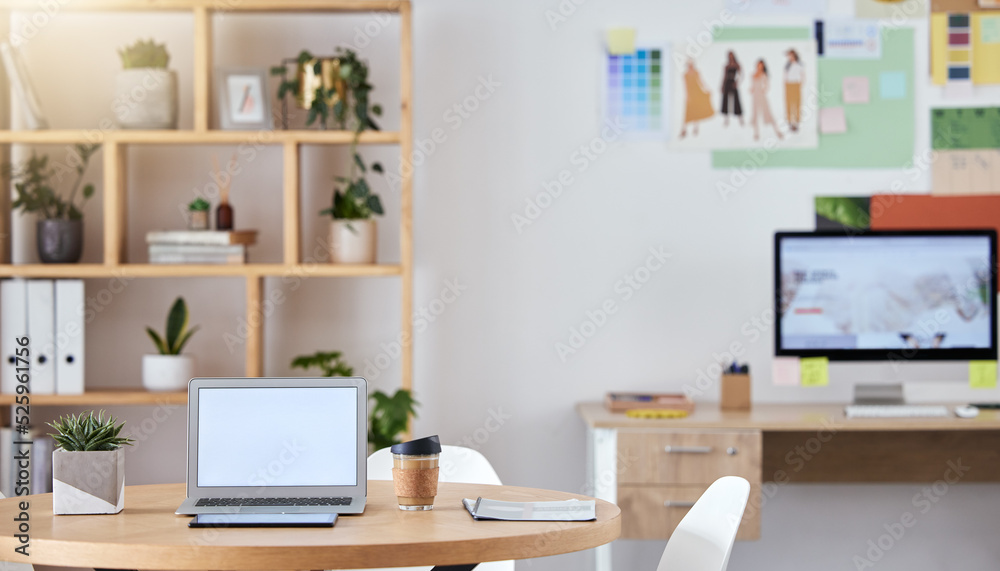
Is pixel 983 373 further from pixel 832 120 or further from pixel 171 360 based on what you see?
pixel 171 360

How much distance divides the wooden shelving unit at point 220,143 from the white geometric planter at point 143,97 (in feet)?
0.21

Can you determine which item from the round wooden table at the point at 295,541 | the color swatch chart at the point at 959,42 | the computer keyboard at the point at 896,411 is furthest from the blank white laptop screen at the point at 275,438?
the color swatch chart at the point at 959,42

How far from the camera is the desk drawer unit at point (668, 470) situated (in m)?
2.57

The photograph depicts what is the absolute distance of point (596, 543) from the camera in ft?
4.60

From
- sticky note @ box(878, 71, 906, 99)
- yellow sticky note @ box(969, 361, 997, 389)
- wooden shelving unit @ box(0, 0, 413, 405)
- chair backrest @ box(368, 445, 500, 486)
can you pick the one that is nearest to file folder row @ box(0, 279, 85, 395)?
wooden shelving unit @ box(0, 0, 413, 405)

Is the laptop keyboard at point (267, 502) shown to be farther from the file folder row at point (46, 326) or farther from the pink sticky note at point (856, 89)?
the pink sticky note at point (856, 89)

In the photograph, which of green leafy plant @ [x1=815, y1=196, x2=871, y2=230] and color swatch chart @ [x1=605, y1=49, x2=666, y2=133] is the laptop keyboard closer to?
color swatch chart @ [x1=605, y1=49, x2=666, y2=133]

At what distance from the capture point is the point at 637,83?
10.1 feet

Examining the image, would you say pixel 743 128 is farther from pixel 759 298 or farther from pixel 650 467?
pixel 650 467

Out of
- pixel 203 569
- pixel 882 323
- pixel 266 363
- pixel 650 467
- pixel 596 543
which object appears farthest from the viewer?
pixel 266 363

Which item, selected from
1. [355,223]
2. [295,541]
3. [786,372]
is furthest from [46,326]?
[786,372]

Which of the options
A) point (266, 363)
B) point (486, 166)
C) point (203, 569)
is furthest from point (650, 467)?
point (203, 569)

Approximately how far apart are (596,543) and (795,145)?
2.09 m

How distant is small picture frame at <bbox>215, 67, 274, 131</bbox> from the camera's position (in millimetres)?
2844
